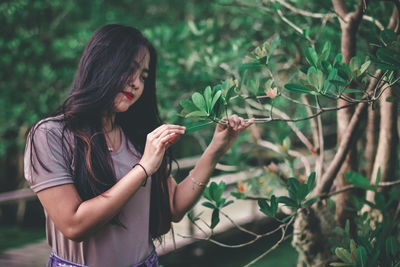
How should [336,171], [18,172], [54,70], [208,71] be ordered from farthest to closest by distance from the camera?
[18,172]
[54,70]
[208,71]
[336,171]

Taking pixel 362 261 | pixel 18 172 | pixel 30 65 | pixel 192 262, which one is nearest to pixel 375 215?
pixel 362 261

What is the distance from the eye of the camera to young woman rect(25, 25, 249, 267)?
125cm

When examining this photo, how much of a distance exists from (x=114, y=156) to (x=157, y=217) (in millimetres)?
317

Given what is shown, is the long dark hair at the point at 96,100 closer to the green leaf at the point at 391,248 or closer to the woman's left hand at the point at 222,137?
the woman's left hand at the point at 222,137

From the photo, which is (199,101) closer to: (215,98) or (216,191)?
(215,98)

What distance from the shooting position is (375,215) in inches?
74.3

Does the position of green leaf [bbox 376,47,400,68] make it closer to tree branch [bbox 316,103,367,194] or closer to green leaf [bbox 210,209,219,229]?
tree branch [bbox 316,103,367,194]

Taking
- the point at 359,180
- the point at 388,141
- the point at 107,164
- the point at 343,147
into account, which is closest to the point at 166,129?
the point at 107,164

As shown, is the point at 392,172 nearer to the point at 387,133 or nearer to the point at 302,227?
the point at 387,133

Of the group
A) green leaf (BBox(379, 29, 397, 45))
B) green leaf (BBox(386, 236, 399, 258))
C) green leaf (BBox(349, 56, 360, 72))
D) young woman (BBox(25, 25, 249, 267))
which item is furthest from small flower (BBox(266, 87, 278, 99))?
green leaf (BBox(386, 236, 399, 258))

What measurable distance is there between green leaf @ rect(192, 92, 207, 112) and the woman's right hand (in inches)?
3.8

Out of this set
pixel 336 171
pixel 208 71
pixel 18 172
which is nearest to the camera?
pixel 336 171

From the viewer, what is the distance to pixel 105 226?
4.55 feet

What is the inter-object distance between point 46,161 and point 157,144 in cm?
32
